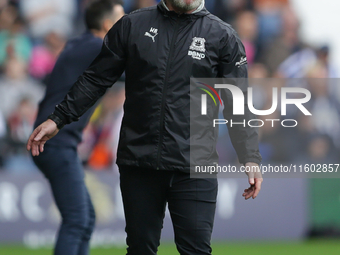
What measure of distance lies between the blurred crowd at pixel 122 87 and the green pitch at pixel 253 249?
1399 mm

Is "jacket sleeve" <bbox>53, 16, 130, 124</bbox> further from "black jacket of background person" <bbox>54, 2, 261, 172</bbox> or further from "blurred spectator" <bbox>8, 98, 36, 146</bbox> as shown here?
"blurred spectator" <bbox>8, 98, 36, 146</bbox>

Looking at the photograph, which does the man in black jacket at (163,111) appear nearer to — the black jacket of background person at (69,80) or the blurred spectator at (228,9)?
the black jacket of background person at (69,80)

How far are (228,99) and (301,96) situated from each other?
635 centimetres

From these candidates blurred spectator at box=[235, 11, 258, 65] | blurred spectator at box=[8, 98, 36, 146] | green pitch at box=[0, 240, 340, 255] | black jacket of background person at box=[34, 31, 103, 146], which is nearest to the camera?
black jacket of background person at box=[34, 31, 103, 146]

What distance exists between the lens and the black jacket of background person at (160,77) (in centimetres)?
334

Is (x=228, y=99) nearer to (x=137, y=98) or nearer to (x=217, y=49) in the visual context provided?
(x=217, y=49)

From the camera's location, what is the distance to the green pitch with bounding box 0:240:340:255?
6723 mm

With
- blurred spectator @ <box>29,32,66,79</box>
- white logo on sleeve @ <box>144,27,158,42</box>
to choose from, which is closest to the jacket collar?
white logo on sleeve @ <box>144,27,158,42</box>

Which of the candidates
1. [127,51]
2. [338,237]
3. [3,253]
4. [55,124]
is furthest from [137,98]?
[338,237]

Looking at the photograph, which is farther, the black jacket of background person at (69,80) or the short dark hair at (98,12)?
the short dark hair at (98,12)

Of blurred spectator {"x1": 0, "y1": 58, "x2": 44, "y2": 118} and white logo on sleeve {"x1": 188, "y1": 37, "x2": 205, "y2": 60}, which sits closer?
white logo on sleeve {"x1": 188, "y1": 37, "x2": 205, "y2": 60}

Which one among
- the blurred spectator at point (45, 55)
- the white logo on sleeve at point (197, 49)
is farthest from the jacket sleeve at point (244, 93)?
the blurred spectator at point (45, 55)

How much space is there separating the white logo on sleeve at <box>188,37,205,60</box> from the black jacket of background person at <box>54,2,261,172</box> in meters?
0.02

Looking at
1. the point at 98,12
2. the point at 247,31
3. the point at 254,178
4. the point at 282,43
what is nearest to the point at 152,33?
the point at 254,178
